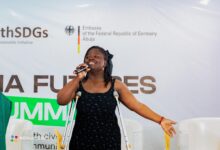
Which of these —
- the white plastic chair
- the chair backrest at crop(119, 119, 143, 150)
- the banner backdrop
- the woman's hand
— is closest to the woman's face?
the banner backdrop

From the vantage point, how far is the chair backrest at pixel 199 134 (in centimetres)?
260

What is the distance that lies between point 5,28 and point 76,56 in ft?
2.06

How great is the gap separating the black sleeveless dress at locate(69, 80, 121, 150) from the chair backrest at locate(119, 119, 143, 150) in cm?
25

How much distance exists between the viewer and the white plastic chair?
2.69 meters

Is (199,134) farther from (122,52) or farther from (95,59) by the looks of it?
(95,59)

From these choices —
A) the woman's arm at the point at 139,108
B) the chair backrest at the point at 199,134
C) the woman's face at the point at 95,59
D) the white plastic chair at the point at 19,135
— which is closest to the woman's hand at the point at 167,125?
the woman's arm at the point at 139,108

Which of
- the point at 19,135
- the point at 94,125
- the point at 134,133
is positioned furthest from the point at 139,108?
the point at 19,135

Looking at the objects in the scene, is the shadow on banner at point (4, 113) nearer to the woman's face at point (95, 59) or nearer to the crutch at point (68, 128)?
the crutch at point (68, 128)

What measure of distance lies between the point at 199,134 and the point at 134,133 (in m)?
0.49

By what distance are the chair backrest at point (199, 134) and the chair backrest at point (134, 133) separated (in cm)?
29

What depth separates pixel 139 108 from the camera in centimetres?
264

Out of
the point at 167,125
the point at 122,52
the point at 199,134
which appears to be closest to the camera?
the point at 167,125

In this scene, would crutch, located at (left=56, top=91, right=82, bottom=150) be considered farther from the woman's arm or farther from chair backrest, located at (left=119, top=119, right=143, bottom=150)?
chair backrest, located at (left=119, top=119, right=143, bottom=150)

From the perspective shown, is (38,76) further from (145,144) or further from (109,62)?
(145,144)
